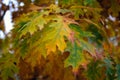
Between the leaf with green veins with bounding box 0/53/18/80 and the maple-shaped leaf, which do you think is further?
the leaf with green veins with bounding box 0/53/18/80

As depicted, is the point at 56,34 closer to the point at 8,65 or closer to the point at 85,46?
the point at 85,46

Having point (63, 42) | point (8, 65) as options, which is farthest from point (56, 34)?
point (8, 65)

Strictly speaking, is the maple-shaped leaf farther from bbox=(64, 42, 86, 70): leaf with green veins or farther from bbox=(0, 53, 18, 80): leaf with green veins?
bbox=(0, 53, 18, 80): leaf with green veins

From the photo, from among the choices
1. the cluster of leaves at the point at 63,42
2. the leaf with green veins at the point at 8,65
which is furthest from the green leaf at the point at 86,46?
the leaf with green veins at the point at 8,65

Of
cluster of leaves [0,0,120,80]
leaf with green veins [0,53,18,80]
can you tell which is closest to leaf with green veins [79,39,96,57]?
cluster of leaves [0,0,120,80]

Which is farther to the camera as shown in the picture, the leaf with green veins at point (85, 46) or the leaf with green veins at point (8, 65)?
the leaf with green veins at point (8, 65)

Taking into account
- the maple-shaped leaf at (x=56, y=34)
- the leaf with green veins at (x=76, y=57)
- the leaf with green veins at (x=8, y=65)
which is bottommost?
the leaf with green veins at (x=8, y=65)

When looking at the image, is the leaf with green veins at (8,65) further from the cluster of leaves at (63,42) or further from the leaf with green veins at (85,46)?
the leaf with green veins at (85,46)
